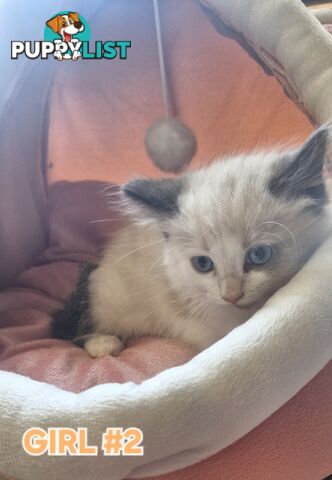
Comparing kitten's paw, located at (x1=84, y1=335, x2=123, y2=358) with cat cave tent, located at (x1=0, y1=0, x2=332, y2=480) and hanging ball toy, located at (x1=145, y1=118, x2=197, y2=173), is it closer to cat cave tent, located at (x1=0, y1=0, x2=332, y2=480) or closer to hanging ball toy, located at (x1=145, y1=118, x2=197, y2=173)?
cat cave tent, located at (x1=0, y1=0, x2=332, y2=480)

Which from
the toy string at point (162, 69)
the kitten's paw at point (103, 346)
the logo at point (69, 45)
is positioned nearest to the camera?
the kitten's paw at point (103, 346)

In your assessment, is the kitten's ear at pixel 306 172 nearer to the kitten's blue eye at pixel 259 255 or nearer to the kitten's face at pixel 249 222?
the kitten's face at pixel 249 222

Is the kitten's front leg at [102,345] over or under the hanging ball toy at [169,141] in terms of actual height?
under

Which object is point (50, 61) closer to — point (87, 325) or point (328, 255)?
point (87, 325)

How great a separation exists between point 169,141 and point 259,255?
2.33 ft

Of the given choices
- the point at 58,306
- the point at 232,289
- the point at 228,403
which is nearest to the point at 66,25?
the point at 58,306

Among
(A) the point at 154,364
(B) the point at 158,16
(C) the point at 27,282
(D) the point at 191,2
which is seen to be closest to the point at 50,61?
(B) the point at 158,16

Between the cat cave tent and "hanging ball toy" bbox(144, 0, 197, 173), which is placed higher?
"hanging ball toy" bbox(144, 0, 197, 173)

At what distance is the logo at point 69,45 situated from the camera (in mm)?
1319

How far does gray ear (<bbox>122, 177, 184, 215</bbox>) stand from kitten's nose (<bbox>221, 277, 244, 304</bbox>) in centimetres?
22

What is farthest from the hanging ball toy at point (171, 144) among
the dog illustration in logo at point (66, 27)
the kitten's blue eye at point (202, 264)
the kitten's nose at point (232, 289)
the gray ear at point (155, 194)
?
the kitten's nose at point (232, 289)

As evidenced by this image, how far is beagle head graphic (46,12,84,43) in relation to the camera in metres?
1.36

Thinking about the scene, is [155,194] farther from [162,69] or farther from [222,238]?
[162,69]

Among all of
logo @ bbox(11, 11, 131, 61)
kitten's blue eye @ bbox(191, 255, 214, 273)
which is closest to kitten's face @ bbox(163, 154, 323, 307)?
kitten's blue eye @ bbox(191, 255, 214, 273)
